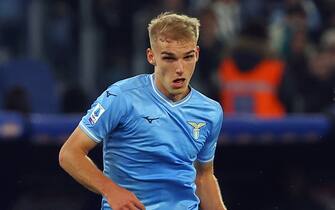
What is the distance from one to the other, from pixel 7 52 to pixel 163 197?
704 cm

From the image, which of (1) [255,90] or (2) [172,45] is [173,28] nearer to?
(2) [172,45]

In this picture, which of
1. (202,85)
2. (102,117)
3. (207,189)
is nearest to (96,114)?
(102,117)

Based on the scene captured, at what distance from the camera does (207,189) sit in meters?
5.90

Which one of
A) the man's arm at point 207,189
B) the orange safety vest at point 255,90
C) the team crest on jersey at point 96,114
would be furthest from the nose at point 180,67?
the orange safety vest at point 255,90

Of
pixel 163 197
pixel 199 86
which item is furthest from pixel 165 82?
pixel 199 86

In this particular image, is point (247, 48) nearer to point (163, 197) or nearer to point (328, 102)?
point (328, 102)

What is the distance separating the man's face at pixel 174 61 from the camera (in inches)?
213

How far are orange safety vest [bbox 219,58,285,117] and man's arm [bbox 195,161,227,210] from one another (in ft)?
13.9

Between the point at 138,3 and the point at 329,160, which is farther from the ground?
the point at 138,3

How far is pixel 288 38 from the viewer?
38.3ft

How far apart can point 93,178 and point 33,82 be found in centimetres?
578

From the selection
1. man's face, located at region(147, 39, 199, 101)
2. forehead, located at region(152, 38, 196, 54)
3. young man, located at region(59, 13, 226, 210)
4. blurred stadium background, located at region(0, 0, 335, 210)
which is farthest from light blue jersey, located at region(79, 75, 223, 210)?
blurred stadium background, located at region(0, 0, 335, 210)

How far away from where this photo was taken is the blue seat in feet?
35.1

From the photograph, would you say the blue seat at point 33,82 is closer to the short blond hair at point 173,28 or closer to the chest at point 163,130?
the chest at point 163,130
